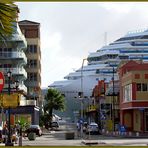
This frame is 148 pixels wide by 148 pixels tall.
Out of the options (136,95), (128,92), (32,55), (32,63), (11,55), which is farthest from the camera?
(32,63)

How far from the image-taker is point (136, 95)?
214 feet

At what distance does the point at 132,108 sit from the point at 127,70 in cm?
768

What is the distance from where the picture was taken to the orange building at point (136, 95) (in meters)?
65.2

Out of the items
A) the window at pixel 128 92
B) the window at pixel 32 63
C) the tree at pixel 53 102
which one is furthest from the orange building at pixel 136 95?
the window at pixel 32 63

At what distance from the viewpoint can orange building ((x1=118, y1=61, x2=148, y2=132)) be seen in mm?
65188

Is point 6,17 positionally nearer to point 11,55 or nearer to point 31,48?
point 11,55

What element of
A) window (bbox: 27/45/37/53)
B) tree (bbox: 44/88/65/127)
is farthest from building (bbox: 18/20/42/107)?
tree (bbox: 44/88/65/127)

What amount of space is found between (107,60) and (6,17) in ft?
401

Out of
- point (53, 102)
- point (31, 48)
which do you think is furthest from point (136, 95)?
point (31, 48)

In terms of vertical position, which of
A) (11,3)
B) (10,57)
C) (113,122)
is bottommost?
(113,122)

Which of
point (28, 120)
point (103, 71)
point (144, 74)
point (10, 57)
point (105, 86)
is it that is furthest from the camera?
point (103, 71)

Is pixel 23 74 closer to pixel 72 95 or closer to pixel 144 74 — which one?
pixel 144 74

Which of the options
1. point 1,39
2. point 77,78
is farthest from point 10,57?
point 1,39

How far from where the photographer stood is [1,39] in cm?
941
